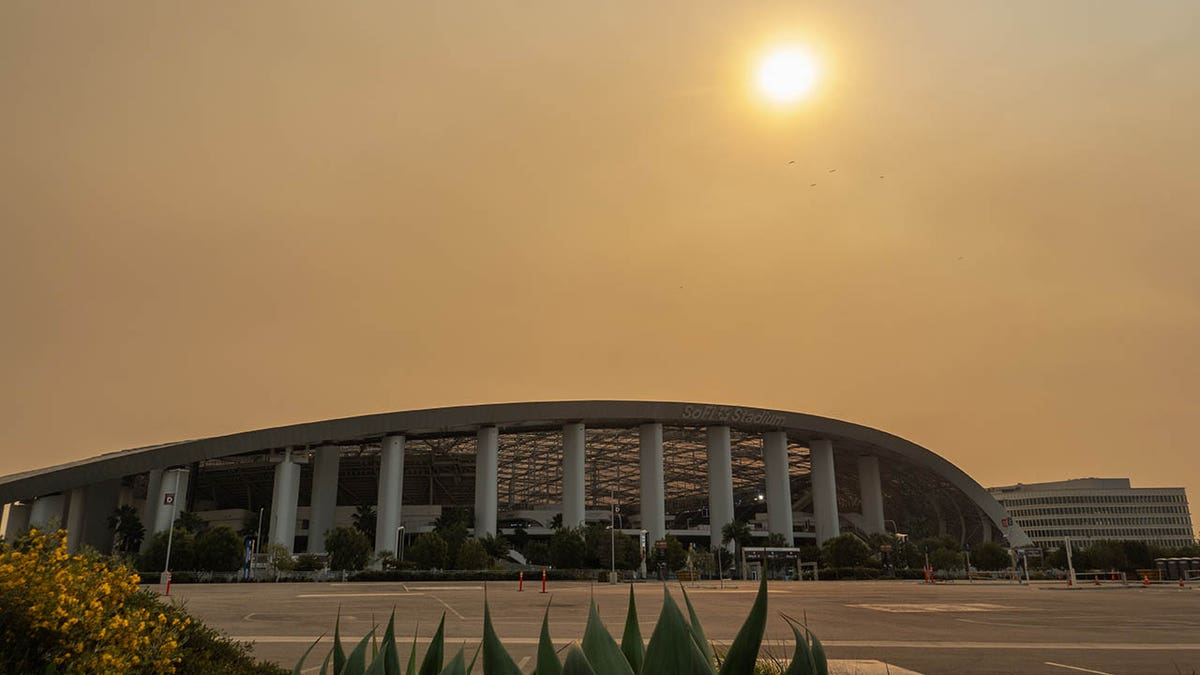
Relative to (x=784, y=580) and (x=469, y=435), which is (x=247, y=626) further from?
Answer: (x=469, y=435)

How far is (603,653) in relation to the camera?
5.85ft

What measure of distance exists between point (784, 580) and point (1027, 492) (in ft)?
401

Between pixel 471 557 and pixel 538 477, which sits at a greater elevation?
pixel 538 477

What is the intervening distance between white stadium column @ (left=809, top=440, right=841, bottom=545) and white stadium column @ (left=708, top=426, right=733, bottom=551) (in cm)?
1191

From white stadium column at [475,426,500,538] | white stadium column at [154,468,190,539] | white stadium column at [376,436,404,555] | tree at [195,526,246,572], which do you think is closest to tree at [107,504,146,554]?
white stadium column at [154,468,190,539]

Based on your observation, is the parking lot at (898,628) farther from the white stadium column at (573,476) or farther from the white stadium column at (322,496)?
the white stadium column at (322,496)

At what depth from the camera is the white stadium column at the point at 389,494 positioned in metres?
77.7

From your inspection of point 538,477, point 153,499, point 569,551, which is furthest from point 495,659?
point 538,477

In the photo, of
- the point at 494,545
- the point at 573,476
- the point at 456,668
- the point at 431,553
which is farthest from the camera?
the point at 573,476

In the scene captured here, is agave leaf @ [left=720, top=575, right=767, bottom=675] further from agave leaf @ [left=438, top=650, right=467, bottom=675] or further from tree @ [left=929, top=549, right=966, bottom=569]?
tree @ [left=929, top=549, right=966, bottom=569]

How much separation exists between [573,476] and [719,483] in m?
15.8

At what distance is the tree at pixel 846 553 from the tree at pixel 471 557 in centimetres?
3230

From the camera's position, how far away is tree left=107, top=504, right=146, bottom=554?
265 feet

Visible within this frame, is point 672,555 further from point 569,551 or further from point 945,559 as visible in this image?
point 945,559
